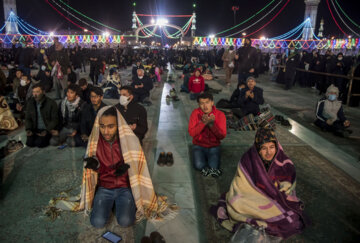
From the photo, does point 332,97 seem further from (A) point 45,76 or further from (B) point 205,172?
(A) point 45,76

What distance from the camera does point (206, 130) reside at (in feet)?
14.0

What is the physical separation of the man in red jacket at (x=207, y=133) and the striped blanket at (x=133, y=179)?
116 centimetres

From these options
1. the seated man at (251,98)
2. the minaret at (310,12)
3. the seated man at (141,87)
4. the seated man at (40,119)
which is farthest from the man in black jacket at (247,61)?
the minaret at (310,12)

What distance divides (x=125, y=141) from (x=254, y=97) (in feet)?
14.8

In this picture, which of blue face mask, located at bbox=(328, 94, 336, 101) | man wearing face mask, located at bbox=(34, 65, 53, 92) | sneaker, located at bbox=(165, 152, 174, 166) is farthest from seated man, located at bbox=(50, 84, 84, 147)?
blue face mask, located at bbox=(328, 94, 336, 101)

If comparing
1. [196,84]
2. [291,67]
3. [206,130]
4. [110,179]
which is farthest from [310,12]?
[110,179]

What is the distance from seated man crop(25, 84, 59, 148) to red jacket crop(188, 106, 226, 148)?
2696mm

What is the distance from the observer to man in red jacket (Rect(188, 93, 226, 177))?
13.1 ft

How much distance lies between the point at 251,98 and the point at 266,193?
4304 millimetres

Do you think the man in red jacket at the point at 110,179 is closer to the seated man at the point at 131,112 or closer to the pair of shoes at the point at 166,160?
the pair of shoes at the point at 166,160

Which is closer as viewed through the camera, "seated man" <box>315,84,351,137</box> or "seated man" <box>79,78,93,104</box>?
"seated man" <box>315,84,351,137</box>

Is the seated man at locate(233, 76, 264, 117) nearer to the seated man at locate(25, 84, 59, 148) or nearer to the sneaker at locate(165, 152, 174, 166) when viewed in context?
the sneaker at locate(165, 152, 174, 166)

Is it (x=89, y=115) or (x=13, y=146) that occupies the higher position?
(x=89, y=115)

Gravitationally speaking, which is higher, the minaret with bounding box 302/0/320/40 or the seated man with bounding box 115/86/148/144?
the minaret with bounding box 302/0/320/40
